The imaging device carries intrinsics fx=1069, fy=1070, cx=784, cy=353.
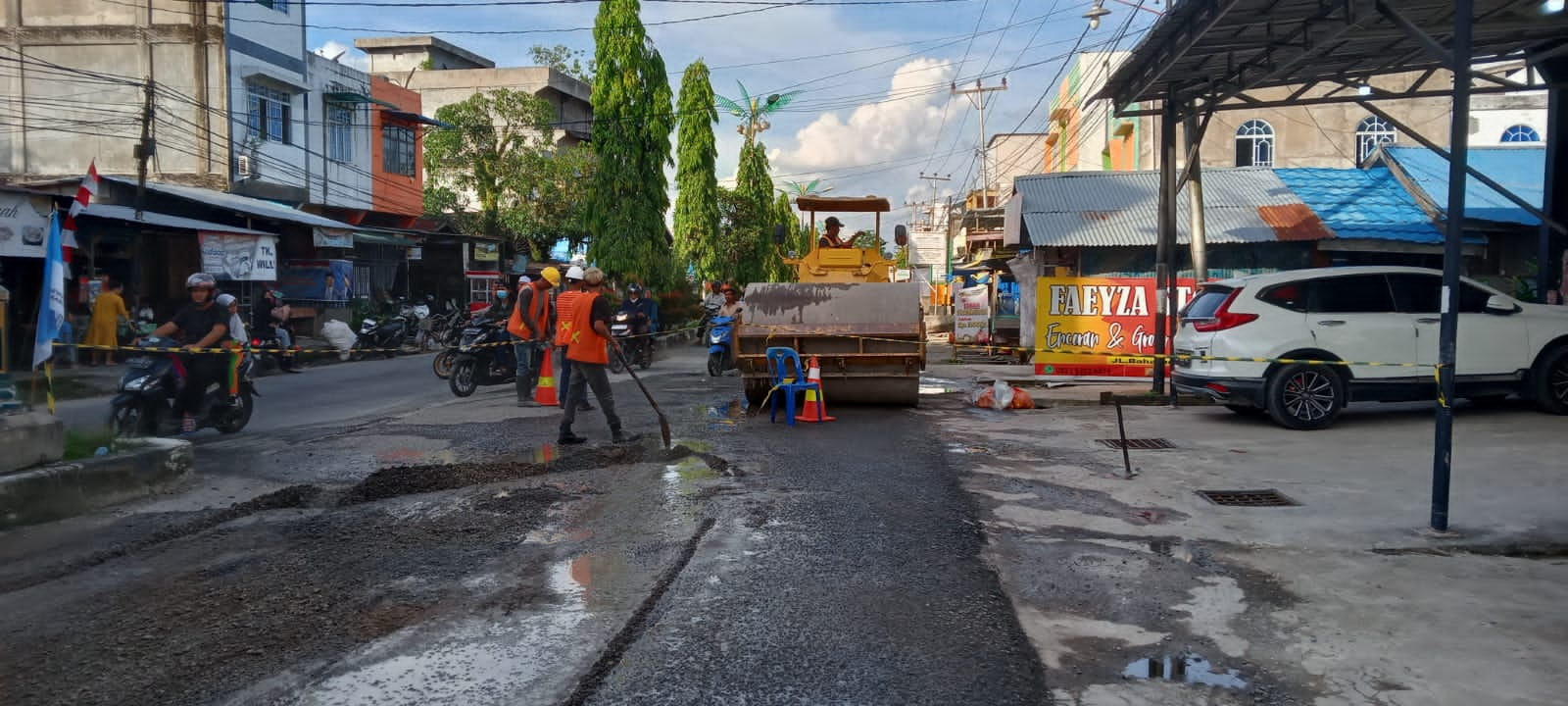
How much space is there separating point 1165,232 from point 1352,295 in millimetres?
3292

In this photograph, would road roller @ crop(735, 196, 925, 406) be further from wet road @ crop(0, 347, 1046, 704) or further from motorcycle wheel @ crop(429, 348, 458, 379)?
motorcycle wheel @ crop(429, 348, 458, 379)

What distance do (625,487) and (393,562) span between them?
2294 millimetres

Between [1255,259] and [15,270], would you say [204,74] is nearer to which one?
[15,270]

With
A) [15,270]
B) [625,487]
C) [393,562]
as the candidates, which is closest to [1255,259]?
[625,487]

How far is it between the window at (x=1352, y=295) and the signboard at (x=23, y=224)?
17492mm

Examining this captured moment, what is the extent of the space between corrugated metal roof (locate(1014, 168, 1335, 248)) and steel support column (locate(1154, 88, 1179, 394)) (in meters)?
6.26

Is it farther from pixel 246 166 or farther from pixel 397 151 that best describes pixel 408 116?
pixel 246 166

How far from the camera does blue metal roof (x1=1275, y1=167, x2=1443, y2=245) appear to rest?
790 inches

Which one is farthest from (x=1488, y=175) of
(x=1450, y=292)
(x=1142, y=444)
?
(x=1450, y=292)

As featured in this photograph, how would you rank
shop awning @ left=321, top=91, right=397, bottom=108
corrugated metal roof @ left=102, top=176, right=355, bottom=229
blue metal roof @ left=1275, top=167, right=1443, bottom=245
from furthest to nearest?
shop awning @ left=321, top=91, right=397, bottom=108, corrugated metal roof @ left=102, top=176, right=355, bottom=229, blue metal roof @ left=1275, top=167, right=1443, bottom=245

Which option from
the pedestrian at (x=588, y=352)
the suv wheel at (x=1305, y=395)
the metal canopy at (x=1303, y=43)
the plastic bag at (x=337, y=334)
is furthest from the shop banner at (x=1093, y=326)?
the plastic bag at (x=337, y=334)

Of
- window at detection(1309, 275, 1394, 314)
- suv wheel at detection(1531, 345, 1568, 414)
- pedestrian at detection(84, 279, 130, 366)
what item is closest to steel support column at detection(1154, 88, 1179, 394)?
window at detection(1309, 275, 1394, 314)

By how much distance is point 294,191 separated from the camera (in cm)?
2828

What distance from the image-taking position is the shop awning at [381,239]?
25.8 meters
